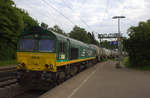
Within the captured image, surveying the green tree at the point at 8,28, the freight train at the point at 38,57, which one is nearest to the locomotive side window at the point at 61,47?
the freight train at the point at 38,57

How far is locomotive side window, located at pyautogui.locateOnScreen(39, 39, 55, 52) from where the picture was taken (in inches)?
300

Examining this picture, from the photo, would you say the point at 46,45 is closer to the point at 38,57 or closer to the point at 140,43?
the point at 38,57

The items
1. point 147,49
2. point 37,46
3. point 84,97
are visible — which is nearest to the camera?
point 84,97

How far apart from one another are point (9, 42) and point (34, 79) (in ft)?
61.0

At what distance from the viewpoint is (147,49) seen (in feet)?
54.3

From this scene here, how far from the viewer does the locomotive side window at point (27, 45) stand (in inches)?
312

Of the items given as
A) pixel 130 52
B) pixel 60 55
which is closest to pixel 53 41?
pixel 60 55

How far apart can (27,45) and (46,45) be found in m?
1.17

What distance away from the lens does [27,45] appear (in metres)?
8.00

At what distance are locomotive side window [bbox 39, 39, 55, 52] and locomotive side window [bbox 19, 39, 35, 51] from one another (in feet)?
1.59

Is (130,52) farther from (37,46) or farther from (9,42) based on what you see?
(9,42)

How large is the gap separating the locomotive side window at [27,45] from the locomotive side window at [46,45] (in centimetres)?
48

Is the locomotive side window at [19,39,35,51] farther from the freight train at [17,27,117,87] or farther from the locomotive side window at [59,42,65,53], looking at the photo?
the locomotive side window at [59,42,65,53]

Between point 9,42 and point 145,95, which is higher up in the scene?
point 9,42
